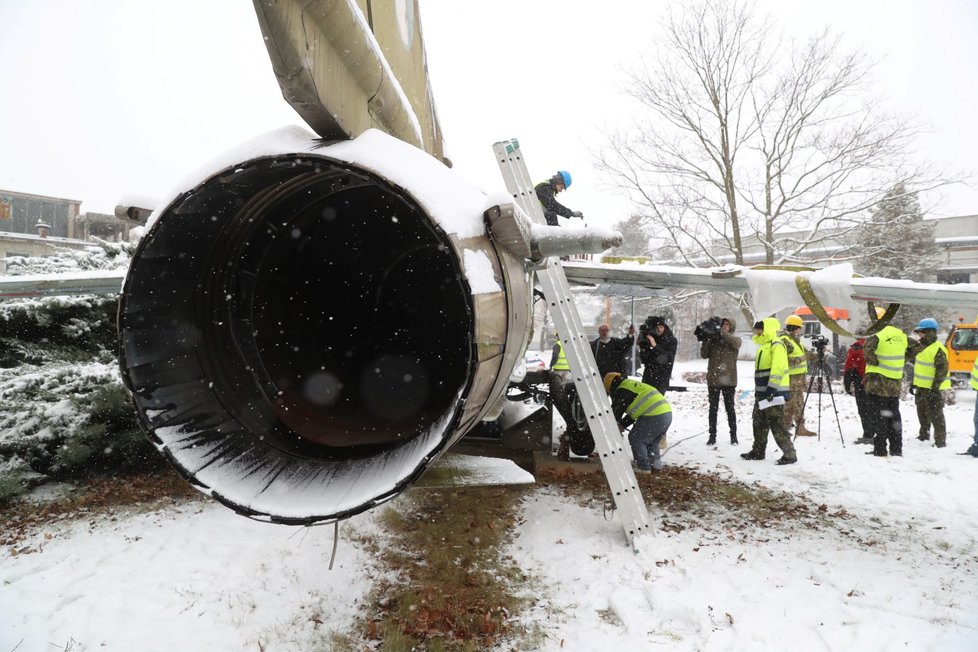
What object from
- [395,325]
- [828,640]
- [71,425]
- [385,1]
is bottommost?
[828,640]

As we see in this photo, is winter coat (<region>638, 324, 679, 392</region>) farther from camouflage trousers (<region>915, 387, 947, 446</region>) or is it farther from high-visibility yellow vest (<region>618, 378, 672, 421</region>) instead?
camouflage trousers (<region>915, 387, 947, 446</region>)

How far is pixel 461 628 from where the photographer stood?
3012 millimetres

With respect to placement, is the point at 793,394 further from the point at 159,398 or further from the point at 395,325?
the point at 159,398

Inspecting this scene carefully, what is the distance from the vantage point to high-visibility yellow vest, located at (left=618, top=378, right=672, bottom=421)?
5.45 meters

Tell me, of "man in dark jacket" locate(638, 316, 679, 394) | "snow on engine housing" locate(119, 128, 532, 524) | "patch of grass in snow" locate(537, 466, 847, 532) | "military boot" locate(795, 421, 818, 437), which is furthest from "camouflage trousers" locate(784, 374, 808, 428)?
"snow on engine housing" locate(119, 128, 532, 524)

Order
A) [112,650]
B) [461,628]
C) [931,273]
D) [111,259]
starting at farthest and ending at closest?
[931,273] < [111,259] < [461,628] < [112,650]

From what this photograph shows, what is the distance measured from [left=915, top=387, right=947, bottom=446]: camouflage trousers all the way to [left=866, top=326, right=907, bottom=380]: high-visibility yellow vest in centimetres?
93

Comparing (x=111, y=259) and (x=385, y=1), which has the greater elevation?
(x=385, y=1)

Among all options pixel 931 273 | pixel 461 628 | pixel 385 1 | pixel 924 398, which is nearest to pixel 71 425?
pixel 461 628

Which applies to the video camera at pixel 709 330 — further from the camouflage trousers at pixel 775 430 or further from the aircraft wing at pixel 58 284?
Result: the aircraft wing at pixel 58 284

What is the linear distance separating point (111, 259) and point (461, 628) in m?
5.53

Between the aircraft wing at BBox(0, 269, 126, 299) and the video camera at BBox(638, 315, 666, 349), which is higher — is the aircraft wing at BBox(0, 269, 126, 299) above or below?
above

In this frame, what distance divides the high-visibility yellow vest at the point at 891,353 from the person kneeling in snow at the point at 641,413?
3.28 metres

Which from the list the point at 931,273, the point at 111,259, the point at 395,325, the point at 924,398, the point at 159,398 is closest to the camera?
the point at 159,398
